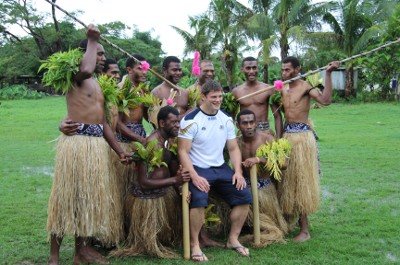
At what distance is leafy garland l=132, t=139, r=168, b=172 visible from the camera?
3.93m

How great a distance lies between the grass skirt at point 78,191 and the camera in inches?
143

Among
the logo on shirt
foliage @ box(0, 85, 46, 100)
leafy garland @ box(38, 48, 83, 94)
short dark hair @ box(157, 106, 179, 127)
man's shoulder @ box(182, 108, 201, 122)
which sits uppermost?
foliage @ box(0, 85, 46, 100)

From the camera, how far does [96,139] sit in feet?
12.5

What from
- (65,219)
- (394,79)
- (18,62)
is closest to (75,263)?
(65,219)

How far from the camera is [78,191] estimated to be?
12.0 feet

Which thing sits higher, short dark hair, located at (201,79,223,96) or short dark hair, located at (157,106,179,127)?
short dark hair, located at (201,79,223,96)

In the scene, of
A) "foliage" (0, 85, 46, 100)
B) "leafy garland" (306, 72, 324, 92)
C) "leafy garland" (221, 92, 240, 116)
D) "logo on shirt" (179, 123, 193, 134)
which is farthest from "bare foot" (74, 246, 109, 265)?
"foliage" (0, 85, 46, 100)

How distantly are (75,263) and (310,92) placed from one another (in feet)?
8.37

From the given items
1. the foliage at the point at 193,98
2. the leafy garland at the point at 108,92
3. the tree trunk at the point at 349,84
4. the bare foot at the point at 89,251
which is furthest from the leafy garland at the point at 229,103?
the tree trunk at the point at 349,84

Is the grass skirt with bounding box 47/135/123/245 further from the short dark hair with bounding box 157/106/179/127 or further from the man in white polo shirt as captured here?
the man in white polo shirt

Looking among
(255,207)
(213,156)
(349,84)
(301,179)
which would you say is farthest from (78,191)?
(349,84)

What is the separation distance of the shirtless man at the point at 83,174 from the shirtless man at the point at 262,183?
1.31 metres

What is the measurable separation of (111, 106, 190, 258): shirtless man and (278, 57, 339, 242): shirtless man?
1.11m

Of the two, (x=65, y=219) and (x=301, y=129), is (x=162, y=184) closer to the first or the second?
(x=65, y=219)
